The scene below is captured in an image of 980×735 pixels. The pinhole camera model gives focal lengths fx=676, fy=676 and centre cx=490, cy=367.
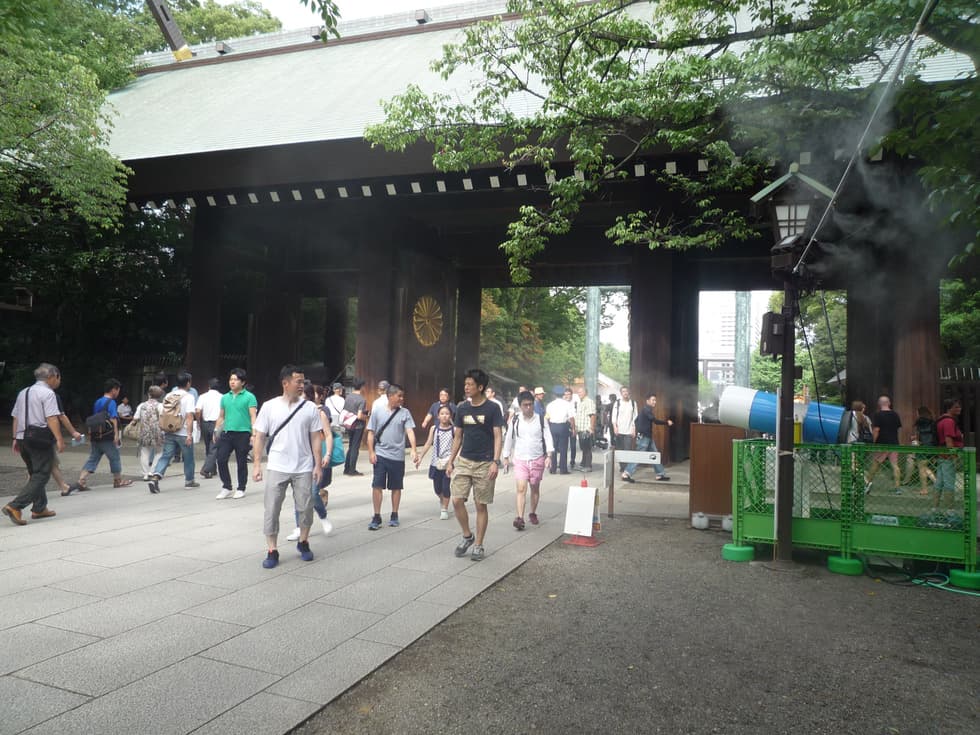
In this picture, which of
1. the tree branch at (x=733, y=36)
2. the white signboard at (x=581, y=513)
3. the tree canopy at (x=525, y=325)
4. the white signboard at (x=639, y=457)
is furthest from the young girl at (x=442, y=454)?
the tree canopy at (x=525, y=325)

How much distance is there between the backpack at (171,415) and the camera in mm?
9562

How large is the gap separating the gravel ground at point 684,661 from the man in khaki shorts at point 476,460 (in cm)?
65

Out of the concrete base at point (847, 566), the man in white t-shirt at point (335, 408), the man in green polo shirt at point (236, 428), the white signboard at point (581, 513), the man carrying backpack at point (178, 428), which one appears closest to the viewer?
the concrete base at point (847, 566)

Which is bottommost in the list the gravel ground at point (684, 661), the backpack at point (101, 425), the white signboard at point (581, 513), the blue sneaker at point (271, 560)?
the gravel ground at point (684, 661)

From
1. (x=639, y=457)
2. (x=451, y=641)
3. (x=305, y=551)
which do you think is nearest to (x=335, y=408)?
(x=639, y=457)

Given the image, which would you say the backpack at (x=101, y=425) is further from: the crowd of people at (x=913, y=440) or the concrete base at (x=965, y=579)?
the concrete base at (x=965, y=579)

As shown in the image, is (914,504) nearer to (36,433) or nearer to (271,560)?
(271,560)

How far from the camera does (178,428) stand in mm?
9695

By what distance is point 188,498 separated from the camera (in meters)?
9.00

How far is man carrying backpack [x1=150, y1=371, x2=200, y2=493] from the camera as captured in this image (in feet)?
31.3

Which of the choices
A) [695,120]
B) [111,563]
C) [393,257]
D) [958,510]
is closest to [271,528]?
[111,563]

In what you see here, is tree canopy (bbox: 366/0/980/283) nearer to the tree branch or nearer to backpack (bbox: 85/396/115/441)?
the tree branch

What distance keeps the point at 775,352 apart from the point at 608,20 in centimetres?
481

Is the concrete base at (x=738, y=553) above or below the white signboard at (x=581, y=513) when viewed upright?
below
